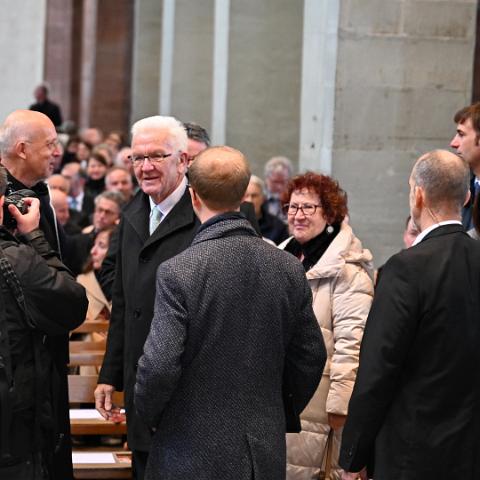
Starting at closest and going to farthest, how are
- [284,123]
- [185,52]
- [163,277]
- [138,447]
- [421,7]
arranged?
[163,277] → [138,447] → [421,7] → [284,123] → [185,52]

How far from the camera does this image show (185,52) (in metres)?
19.5

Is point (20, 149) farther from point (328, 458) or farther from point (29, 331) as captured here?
point (328, 458)

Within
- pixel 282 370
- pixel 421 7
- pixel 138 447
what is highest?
pixel 421 7

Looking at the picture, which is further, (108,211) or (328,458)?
(108,211)

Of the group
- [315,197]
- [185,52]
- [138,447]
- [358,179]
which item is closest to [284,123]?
[185,52]

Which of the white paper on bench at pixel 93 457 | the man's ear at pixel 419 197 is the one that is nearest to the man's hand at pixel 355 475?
the man's ear at pixel 419 197

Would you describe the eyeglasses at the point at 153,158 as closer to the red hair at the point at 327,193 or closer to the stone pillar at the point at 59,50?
the red hair at the point at 327,193

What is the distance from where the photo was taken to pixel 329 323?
6.47m

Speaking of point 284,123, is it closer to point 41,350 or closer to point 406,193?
point 406,193

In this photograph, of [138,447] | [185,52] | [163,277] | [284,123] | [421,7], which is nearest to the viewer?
[163,277]

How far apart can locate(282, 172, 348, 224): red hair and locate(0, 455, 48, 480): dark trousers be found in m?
2.20

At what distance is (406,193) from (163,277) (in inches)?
214

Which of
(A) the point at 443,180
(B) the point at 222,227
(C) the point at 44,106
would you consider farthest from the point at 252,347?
(C) the point at 44,106

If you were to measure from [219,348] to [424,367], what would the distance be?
76cm
